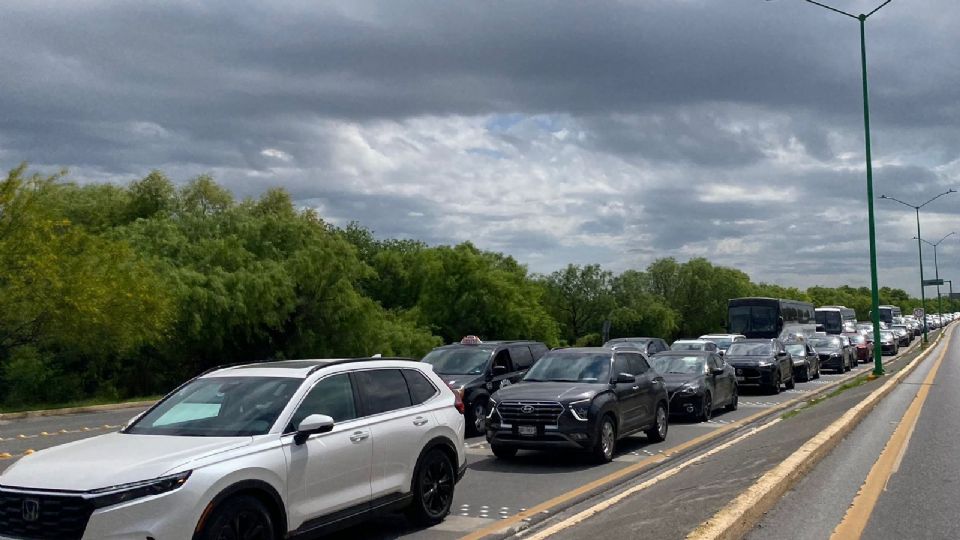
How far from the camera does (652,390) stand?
14.8 metres

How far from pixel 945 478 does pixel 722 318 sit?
111207 millimetres

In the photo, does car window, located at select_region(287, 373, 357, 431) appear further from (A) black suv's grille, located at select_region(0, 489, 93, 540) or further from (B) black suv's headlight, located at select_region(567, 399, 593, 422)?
(B) black suv's headlight, located at select_region(567, 399, 593, 422)

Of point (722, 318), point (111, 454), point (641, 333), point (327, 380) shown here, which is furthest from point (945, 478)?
point (722, 318)

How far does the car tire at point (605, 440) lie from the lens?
489 inches

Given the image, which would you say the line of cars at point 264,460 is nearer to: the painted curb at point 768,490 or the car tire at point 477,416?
the painted curb at point 768,490

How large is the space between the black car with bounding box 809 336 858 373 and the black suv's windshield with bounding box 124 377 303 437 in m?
32.9

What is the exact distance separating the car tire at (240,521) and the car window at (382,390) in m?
1.64

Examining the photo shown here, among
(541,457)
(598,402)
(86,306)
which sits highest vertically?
(86,306)

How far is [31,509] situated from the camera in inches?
227

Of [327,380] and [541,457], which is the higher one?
[327,380]

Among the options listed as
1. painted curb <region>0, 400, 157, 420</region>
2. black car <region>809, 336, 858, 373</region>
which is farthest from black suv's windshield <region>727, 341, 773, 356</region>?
painted curb <region>0, 400, 157, 420</region>

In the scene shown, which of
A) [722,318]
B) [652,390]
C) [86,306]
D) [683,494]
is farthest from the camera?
[722,318]

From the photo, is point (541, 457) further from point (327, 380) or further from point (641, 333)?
point (641, 333)

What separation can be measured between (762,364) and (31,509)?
2301 cm
